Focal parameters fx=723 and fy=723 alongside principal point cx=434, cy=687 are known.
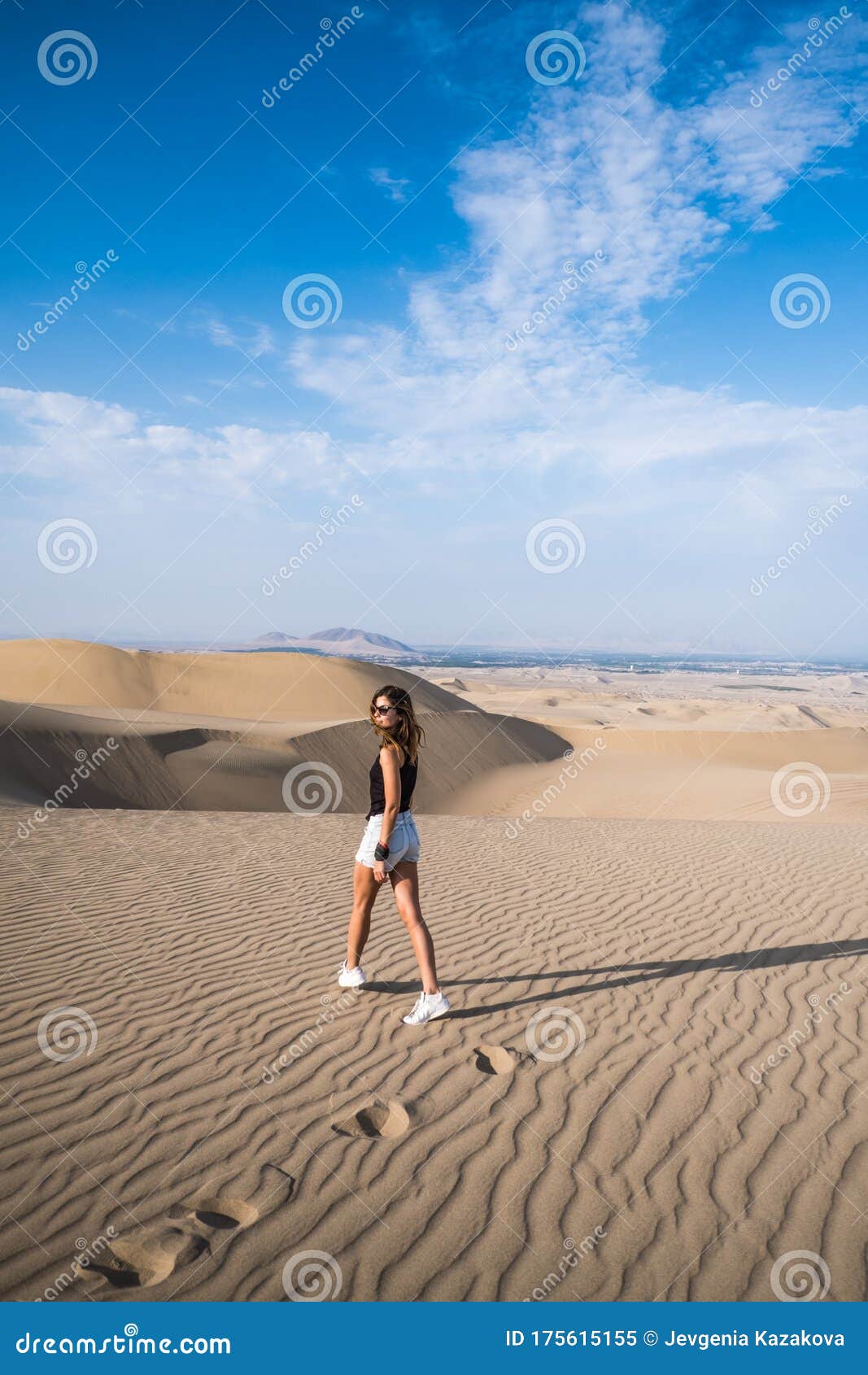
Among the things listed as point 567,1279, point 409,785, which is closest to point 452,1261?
point 567,1279

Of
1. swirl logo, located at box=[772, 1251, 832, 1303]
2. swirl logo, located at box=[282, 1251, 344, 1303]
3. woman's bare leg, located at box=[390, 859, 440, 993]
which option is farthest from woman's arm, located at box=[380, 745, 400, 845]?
swirl logo, located at box=[772, 1251, 832, 1303]

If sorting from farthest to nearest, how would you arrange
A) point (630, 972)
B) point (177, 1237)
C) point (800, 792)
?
point (800, 792) → point (630, 972) → point (177, 1237)

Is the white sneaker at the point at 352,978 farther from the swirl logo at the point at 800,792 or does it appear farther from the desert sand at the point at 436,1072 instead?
the swirl logo at the point at 800,792

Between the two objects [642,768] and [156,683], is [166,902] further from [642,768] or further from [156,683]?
[156,683]

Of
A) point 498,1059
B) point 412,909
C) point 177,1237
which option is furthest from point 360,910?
point 177,1237

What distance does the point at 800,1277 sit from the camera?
3014 mm

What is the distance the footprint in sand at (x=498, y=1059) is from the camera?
4457mm

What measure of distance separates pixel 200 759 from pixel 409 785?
15810mm

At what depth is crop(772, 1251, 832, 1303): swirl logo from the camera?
9.66ft

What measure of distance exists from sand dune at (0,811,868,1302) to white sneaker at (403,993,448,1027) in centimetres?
8

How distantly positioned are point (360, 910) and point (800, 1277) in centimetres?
308

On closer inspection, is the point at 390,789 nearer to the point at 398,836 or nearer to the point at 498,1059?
the point at 398,836

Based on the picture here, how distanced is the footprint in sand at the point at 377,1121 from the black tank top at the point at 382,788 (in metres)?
1.66

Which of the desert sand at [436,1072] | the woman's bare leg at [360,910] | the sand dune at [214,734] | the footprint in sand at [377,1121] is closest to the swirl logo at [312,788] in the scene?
the sand dune at [214,734]
